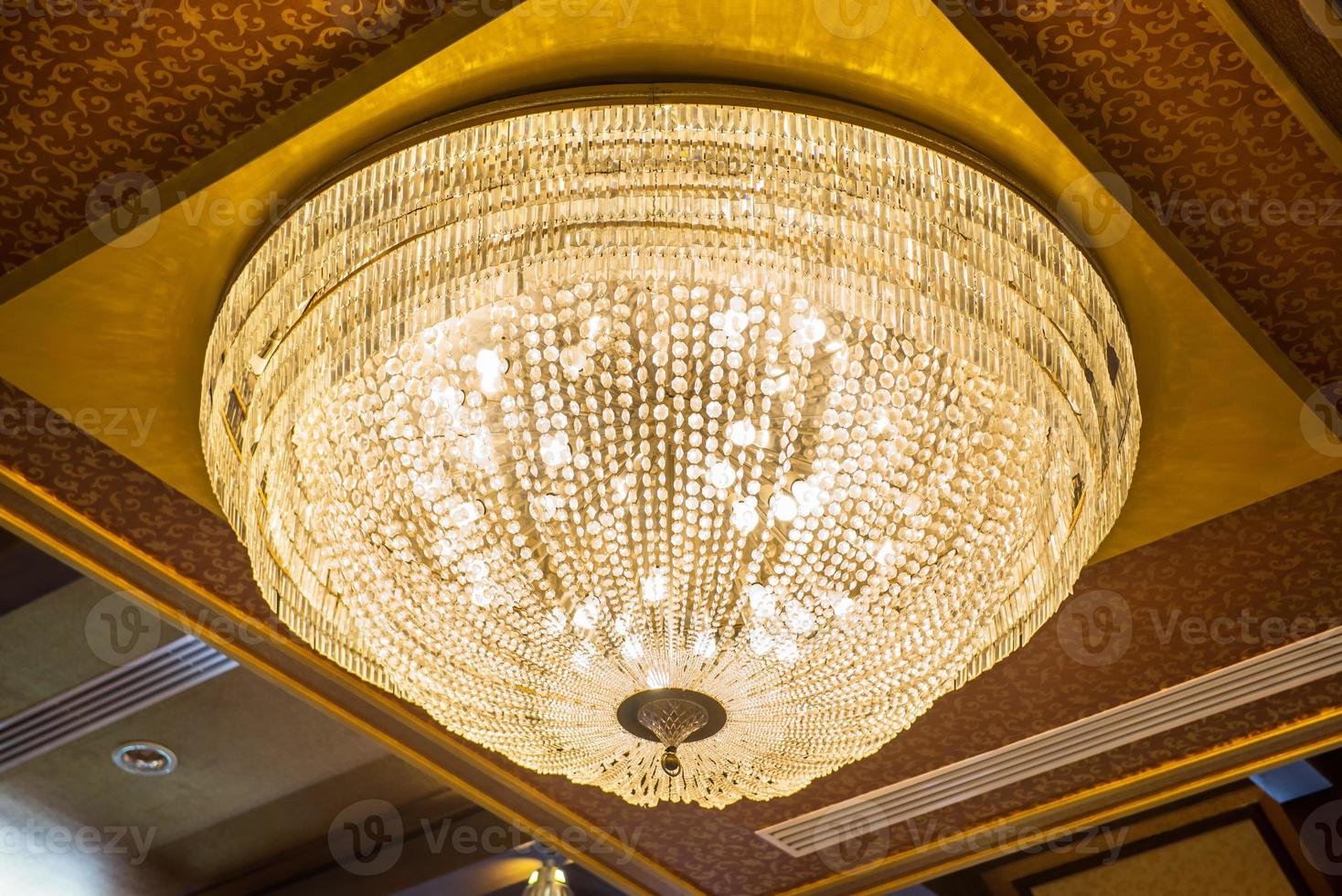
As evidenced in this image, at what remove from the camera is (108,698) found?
3.98m

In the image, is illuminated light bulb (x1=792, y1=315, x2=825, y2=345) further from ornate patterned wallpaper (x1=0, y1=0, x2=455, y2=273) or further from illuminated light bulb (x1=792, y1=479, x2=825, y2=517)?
ornate patterned wallpaper (x1=0, y1=0, x2=455, y2=273)

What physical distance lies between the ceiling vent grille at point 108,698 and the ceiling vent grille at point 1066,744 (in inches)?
65.5

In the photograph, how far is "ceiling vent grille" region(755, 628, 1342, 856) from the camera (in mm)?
2852

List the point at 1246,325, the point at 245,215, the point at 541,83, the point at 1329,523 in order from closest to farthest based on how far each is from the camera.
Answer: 1. the point at 541,83
2. the point at 245,215
3. the point at 1246,325
4. the point at 1329,523

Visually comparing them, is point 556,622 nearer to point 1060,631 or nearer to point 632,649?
point 632,649

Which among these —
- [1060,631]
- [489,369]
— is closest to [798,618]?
[489,369]

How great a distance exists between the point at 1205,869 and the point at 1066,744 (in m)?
1.39

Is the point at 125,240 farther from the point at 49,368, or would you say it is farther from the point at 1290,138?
the point at 1290,138

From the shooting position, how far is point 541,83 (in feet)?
6.12

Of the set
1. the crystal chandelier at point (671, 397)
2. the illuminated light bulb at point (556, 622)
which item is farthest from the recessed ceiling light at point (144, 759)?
the illuminated light bulb at point (556, 622)

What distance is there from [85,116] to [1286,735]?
277cm

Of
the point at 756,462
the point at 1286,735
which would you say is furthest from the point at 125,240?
the point at 1286,735

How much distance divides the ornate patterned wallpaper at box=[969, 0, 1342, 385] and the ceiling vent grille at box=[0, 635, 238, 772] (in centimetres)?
277

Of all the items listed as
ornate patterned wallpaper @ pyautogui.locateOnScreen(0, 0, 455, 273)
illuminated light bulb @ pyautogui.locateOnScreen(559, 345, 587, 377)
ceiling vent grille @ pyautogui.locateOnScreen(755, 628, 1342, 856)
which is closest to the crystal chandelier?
illuminated light bulb @ pyautogui.locateOnScreen(559, 345, 587, 377)
